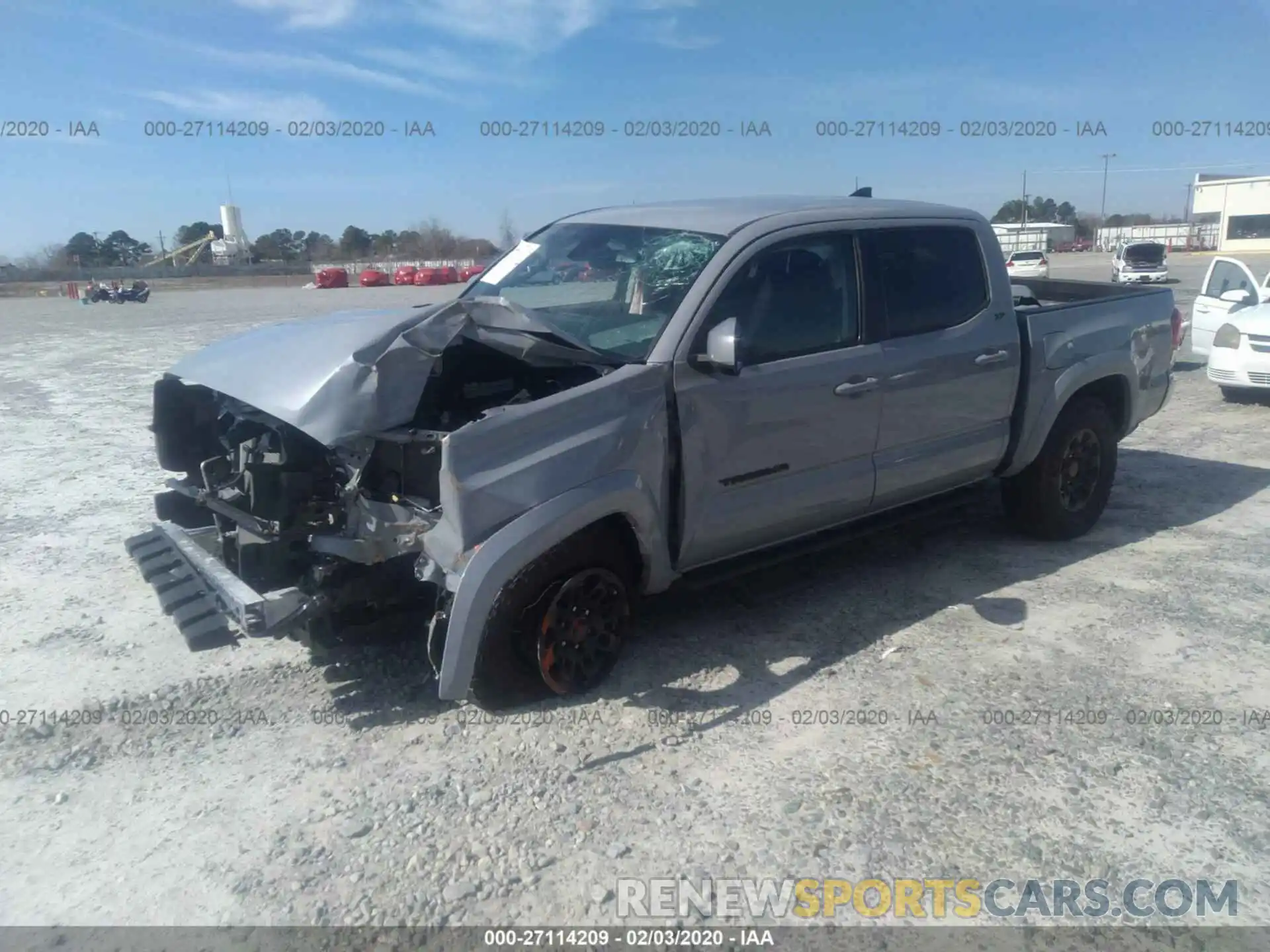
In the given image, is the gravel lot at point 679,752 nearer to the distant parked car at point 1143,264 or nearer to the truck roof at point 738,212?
the truck roof at point 738,212

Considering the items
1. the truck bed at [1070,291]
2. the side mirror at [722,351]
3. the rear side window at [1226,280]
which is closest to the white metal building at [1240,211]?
the rear side window at [1226,280]

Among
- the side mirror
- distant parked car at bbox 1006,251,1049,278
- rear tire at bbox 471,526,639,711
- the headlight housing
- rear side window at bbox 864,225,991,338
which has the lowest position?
rear tire at bbox 471,526,639,711

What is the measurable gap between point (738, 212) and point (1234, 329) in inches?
312

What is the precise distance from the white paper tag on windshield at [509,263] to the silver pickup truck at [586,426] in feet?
0.06

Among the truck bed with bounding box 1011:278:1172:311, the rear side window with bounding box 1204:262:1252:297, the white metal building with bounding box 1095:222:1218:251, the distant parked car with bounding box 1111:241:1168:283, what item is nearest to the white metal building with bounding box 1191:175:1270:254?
the white metal building with bounding box 1095:222:1218:251

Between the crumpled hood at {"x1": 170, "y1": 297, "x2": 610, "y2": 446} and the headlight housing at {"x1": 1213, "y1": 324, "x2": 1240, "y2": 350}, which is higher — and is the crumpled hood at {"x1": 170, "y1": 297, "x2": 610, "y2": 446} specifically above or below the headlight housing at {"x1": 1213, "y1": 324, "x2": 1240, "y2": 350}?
above

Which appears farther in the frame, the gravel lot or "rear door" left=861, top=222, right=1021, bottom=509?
"rear door" left=861, top=222, right=1021, bottom=509

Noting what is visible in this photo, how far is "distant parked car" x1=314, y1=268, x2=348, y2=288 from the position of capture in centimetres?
5197

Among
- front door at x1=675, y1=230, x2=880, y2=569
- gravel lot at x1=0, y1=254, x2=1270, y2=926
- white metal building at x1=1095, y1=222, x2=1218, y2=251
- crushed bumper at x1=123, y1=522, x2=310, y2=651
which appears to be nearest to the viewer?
gravel lot at x1=0, y1=254, x2=1270, y2=926

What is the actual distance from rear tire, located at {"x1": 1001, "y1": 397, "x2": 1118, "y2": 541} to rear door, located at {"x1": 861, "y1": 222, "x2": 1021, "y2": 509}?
45 cm

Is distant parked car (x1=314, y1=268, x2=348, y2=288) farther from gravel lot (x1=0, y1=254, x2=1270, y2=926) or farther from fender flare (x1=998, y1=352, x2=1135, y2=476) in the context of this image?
fender flare (x1=998, y1=352, x2=1135, y2=476)

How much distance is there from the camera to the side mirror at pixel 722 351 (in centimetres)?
378

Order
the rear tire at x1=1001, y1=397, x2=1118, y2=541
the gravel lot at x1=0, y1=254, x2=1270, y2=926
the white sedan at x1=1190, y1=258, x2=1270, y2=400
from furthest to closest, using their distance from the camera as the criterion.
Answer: the white sedan at x1=1190, y1=258, x2=1270, y2=400, the rear tire at x1=1001, y1=397, x2=1118, y2=541, the gravel lot at x1=0, y1=254, x2=1270, y2=926

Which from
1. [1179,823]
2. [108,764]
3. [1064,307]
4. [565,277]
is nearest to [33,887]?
[108,764]
